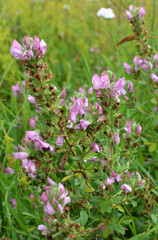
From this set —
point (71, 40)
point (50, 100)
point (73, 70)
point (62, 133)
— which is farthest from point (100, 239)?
point (71, 40)

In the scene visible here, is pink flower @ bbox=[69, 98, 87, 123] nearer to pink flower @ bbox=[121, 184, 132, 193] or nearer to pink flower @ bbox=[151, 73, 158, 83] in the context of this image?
pink flower @ bbox=[121, 184, 132, 193]

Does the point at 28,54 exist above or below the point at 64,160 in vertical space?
above

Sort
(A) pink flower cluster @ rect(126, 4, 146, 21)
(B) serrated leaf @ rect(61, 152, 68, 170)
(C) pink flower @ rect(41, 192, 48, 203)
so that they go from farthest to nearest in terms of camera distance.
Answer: (A) pink flower cluster @ rect(126, 4, 146, 21), (B) serrated leaf @ rect(61, 152, 68, 170), (C) pink flower @ rect(41, 192, 48, 203)

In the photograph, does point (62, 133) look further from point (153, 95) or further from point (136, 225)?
point (153, 95)

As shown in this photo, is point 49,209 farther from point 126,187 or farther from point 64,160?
point 126,187

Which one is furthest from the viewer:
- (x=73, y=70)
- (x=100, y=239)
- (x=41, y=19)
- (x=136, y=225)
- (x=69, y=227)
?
(x=41, y=19)

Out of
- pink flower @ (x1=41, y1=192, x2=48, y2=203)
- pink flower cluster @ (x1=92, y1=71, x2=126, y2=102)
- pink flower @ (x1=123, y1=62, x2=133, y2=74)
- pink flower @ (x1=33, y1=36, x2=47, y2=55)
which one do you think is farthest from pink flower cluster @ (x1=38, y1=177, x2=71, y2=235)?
pink flower @ (x1=123, y1=62, x2=133, y2=74)

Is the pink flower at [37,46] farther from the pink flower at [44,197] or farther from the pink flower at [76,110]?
the pink flower at [44,197]

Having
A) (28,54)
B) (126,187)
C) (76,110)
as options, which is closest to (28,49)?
(28,54)
